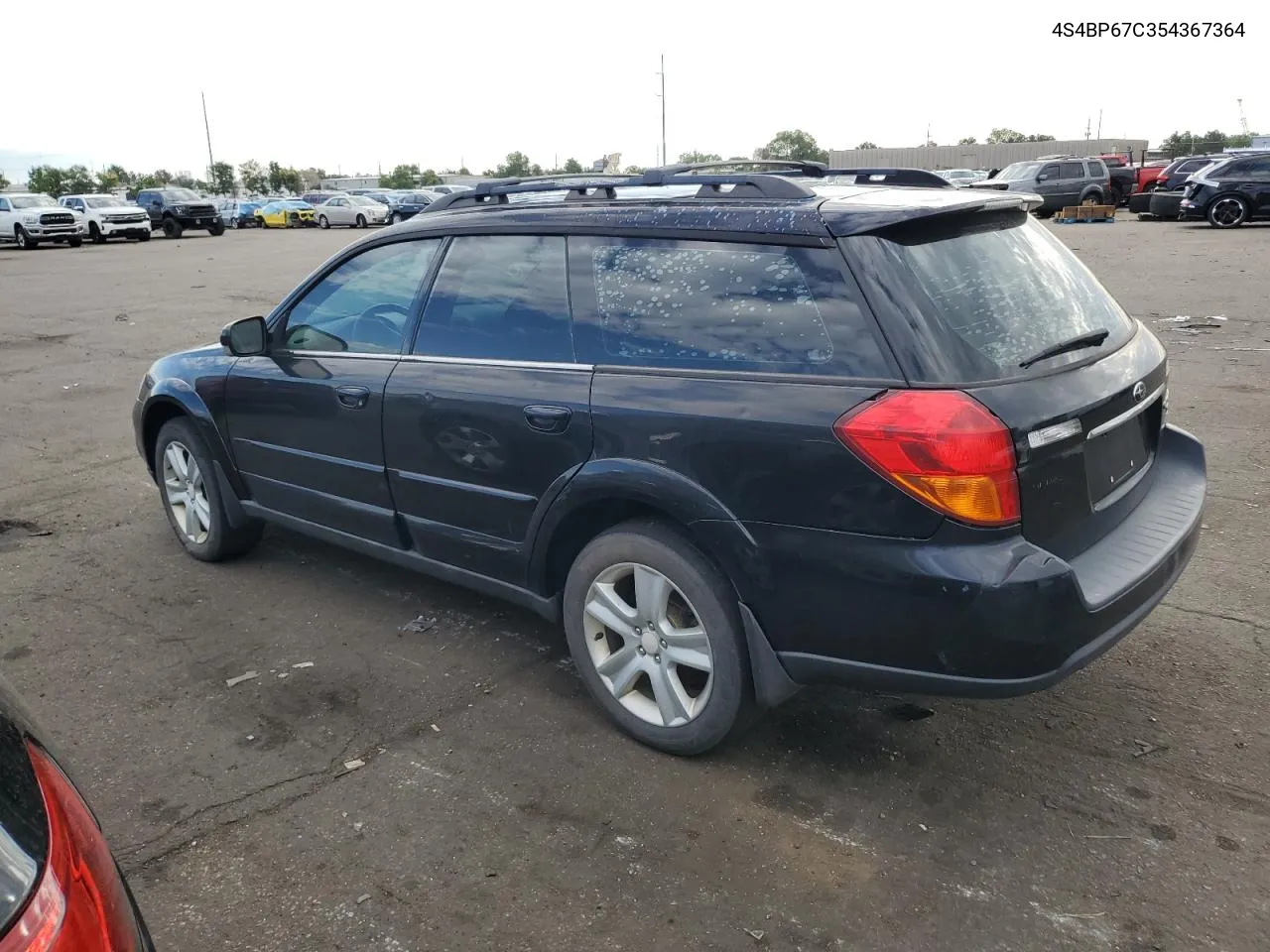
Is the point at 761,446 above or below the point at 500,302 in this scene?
below

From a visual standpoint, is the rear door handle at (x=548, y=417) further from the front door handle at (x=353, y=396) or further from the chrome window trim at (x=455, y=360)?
the front door handle at (x=353, y=396)

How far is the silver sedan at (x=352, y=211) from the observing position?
44.6 metres

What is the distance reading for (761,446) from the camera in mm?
2852

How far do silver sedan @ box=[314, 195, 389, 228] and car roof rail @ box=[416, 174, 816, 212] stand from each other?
140 feet

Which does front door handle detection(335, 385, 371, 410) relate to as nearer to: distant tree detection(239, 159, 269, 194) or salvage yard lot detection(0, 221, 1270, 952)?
salvage yard lot detection(0, 221, 1270, 952)

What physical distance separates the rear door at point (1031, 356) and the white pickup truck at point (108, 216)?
38.5 m

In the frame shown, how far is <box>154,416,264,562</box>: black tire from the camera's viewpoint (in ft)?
16.3

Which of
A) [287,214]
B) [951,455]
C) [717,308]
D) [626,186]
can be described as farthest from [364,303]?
[287,214]

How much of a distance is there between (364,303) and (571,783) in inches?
86.7

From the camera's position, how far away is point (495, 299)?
3.71m

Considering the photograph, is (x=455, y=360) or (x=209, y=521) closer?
(x=455, y=360)

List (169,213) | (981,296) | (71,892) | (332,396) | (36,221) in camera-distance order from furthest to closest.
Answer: (169,213) → (36,221) → (332,396) → (981,296) → (71,892)

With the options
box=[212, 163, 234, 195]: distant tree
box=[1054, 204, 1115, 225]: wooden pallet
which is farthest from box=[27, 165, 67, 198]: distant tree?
box=[1054, 204, 1115, 225]: wooden pallet

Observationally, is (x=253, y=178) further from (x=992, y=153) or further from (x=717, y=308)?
(x=717, y=308)
